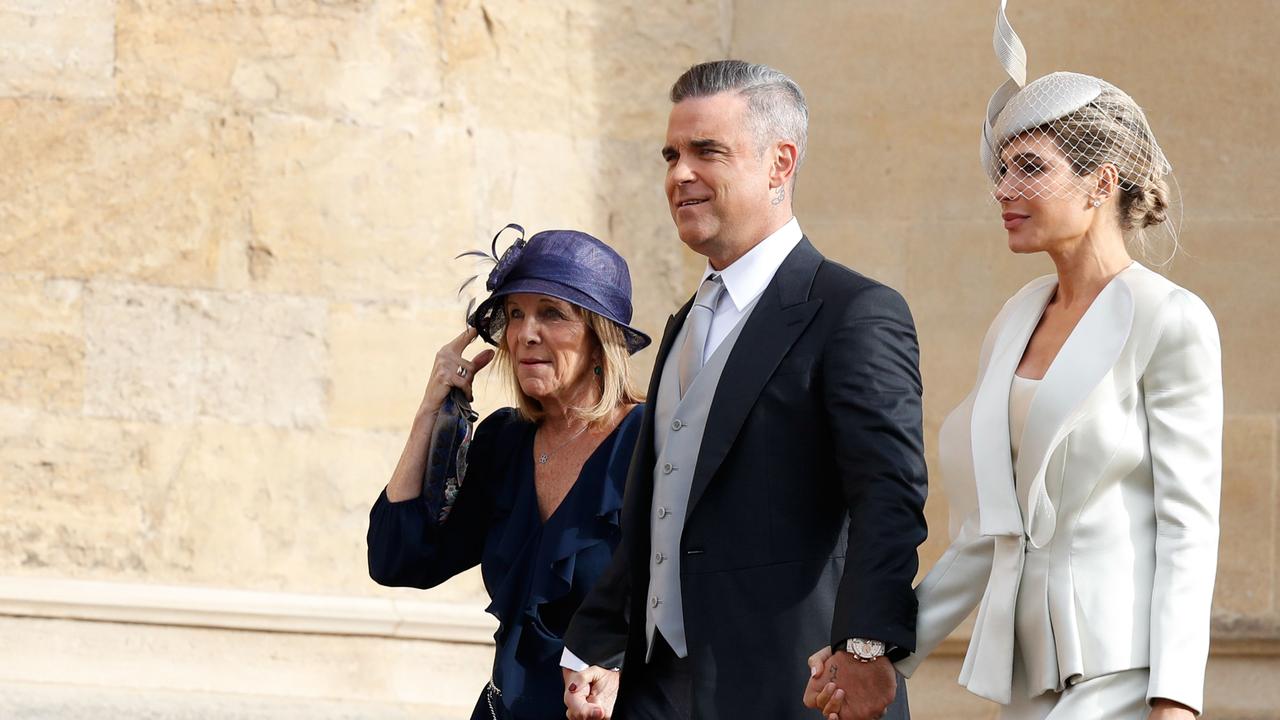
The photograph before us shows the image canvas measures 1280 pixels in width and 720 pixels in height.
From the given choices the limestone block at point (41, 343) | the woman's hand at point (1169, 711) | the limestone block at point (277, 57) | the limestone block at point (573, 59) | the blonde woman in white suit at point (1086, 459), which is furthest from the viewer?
the limestone block at point (573, 59)

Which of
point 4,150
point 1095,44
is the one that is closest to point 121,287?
point 4,150

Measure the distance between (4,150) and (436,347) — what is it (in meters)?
1.45

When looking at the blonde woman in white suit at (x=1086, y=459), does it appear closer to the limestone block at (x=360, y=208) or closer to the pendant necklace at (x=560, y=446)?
the pendant necklace at (x=560, y=446)

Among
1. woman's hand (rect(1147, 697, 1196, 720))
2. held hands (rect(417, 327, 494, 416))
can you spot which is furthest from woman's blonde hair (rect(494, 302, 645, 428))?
woman's hand (rect(1147, 697, 1196, 720))

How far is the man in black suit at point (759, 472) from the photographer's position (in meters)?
2.92

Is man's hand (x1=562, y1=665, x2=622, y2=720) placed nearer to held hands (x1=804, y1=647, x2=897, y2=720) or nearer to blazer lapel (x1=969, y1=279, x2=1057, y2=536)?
held hands (x1=804, y1=647, x2=897, y2=720)

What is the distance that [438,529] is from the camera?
4016 millimetres

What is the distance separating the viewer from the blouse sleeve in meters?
3.98

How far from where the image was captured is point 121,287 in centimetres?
534

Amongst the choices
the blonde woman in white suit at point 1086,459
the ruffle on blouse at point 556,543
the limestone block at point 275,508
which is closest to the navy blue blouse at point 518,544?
the ruffle on blouse at point 556,543

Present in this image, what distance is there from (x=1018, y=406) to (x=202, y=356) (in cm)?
316

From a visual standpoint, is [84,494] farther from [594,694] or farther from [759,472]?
[759,472]

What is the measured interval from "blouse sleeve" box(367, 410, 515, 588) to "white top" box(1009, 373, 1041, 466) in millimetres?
1443

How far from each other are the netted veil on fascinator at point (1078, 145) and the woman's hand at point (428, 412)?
149 centimetres
